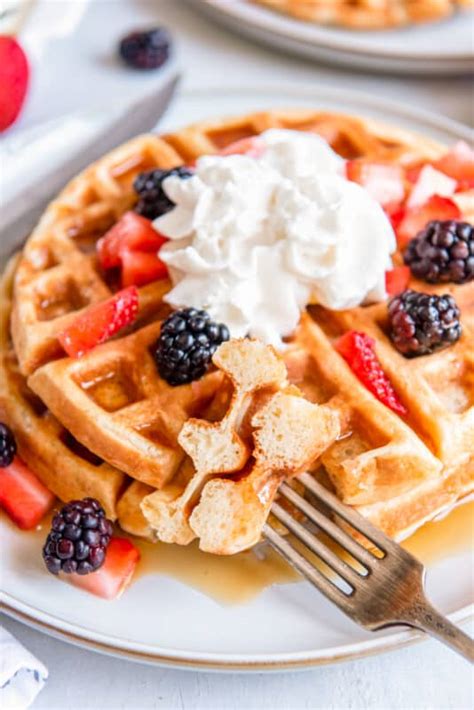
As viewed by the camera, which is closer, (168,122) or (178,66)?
(168,122)

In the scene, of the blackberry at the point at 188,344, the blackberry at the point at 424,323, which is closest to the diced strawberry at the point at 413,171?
the blackberry at the point at 424,323

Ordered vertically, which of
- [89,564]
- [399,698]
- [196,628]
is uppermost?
[89,564]

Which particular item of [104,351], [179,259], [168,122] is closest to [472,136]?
[168,122]

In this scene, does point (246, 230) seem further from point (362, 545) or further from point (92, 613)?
point (92, 613)

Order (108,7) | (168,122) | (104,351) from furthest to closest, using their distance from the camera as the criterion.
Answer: (108,7), (168,122), (104,351)

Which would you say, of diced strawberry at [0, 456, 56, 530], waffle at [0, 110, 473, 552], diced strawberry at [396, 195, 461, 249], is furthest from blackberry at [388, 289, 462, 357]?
diced strawberry at [0, 456, 56, 530]
